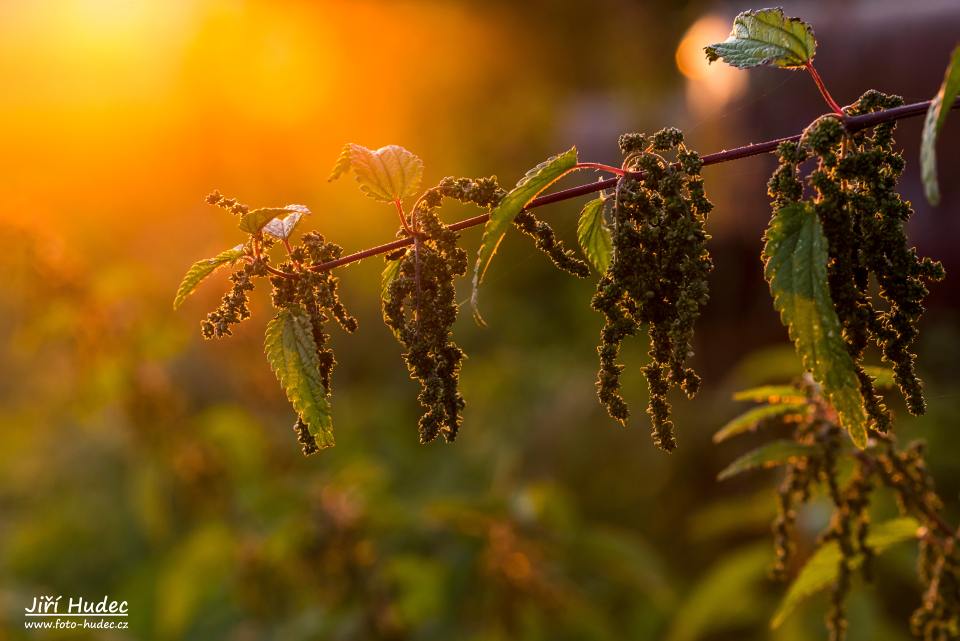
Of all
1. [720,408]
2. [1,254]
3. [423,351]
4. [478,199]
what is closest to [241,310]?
[423,351]

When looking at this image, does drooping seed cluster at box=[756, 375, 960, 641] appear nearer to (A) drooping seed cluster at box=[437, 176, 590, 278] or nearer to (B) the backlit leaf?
(A) drooping seed cluster at box=[437, 176, 590, 278]

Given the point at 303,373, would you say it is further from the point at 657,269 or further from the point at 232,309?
the point at 657,269

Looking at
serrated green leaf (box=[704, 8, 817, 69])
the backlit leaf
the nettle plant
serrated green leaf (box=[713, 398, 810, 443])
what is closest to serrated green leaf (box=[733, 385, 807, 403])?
serrated green leaf (box=[713, 398, 810, 443])

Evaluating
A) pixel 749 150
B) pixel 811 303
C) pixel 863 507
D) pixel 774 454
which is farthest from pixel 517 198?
pixel 863 507

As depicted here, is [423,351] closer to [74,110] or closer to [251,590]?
[251,590]

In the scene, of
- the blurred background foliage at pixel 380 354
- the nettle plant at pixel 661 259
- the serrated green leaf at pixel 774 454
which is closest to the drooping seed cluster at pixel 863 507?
the serrated green leaf at pixel 774 454

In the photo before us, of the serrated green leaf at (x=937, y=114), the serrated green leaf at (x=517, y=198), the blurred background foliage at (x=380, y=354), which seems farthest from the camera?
the blurred background foliage at (x=380, y=354)

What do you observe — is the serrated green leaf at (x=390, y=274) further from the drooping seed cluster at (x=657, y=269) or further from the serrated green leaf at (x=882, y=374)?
the serrated green leaf at (x=882, y=374)
